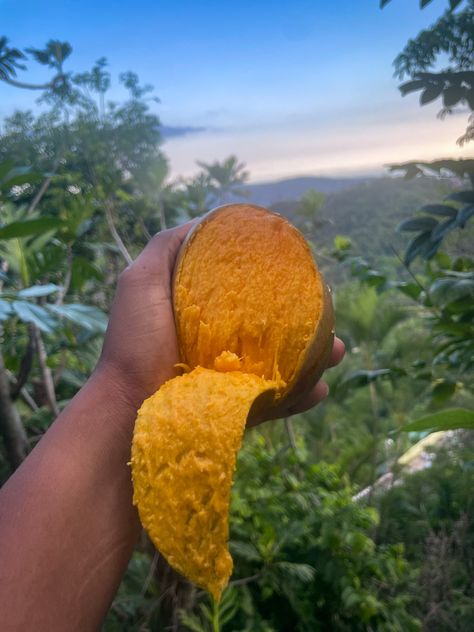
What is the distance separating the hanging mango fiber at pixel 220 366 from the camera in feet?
1.40

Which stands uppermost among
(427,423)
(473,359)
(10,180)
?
(10,180)

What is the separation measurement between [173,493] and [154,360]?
0.57ft

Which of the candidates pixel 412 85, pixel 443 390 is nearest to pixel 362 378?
pixel 443 390

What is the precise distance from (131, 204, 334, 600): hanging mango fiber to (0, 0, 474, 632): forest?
0.15 meters

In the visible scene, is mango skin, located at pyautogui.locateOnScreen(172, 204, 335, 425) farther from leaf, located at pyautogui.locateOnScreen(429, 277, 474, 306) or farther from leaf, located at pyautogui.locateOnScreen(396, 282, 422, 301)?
leaf, located at pyautogui.locateOnScreen(396, 282, 422, 301)

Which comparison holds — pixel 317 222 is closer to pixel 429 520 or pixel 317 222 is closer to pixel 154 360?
pixel 429 520

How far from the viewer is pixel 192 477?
430 mm

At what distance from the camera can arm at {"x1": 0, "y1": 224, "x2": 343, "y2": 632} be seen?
1.38 ft

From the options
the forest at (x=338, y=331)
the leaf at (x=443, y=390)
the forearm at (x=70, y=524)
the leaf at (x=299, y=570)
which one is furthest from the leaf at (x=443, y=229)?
the leaf at (x=299, y=570)

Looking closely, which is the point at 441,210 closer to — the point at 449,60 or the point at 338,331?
the point at 449,60

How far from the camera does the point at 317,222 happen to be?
173cm

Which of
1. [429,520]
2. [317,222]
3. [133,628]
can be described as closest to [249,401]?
[133,628]

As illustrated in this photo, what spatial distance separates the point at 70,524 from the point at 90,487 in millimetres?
35

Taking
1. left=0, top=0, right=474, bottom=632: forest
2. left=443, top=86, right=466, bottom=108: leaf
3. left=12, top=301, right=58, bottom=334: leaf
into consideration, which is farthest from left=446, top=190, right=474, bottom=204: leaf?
left=12, top=301, right=58, bottom=334: leaf
